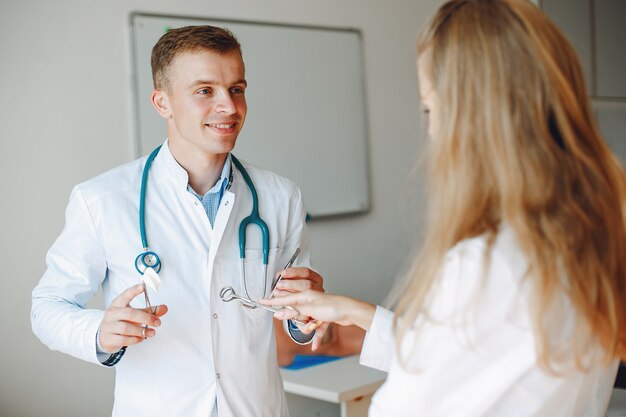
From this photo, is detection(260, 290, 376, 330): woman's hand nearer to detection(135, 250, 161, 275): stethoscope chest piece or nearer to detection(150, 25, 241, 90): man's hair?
detection(135, 250, 161, 275): stethoscope chest piece

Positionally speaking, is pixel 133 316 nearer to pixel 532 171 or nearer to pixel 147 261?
pixel 147 261

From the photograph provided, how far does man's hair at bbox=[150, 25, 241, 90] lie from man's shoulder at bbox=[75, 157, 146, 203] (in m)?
0.24

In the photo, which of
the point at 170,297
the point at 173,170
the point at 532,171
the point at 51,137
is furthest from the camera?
the point at 51,137

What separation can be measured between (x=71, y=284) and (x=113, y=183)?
0.26 metres

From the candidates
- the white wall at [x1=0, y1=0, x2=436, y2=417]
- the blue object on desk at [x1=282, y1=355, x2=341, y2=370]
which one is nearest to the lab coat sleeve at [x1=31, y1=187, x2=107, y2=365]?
the white wall at [x1=0, y1=0, x2=436, y2=417]

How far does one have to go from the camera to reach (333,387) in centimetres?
259

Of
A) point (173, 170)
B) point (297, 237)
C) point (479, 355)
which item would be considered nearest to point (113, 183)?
point (173, 170)

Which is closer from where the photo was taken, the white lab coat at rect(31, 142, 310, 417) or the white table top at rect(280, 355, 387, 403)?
the white lab coat at rect(31, 142, 310, 417)

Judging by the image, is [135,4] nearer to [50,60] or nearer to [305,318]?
[50,60]

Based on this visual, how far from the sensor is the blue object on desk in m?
2.90

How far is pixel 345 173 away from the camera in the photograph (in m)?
3.91

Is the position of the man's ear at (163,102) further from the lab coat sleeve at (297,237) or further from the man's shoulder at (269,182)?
the lab coat sleeve at (297,237)

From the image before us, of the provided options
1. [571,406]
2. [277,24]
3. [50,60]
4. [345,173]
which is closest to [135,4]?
[50,60]

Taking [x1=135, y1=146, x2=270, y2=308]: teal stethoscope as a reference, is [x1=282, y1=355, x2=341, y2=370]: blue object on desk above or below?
below
